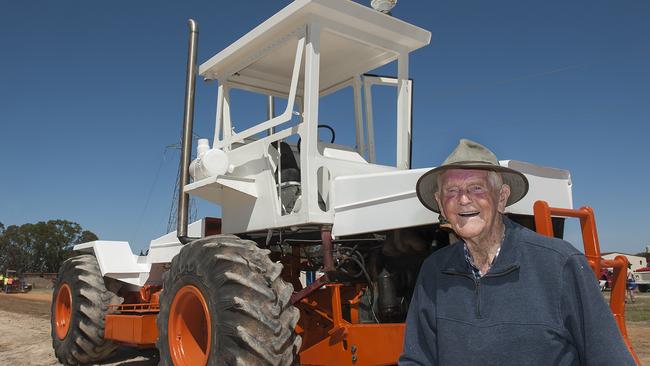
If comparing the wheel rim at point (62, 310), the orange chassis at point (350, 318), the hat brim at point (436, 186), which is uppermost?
the hat brim at point (436, 186)

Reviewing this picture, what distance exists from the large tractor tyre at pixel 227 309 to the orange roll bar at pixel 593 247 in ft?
6.15

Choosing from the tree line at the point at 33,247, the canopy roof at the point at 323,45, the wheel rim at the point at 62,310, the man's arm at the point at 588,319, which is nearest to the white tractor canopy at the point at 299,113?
the canopy roof at the point at 323,45

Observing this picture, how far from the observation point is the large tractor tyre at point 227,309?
409 cm

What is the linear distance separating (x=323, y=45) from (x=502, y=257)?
374 cm

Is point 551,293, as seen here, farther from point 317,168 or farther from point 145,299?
point 145,299

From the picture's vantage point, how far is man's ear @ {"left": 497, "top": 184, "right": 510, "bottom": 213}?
2.50 meters

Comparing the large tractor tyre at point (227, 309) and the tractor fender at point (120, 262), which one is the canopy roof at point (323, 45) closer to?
the large tractor tyre at point (227, 309)

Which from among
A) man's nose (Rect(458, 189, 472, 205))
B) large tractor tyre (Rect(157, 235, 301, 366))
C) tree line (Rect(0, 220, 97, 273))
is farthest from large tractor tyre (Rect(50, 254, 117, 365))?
tree line (Rect(0, 220, 97, 273))

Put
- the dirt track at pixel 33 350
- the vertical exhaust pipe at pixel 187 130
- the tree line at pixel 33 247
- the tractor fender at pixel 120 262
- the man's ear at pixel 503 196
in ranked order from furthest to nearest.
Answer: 1. the tree line at pixel 33 247
2. the dirt track at pixel 33 350
3. the tractor fender at pixel 120 262
4. the vertical exhaust pipe at pixel 187 130
5. the man's ear at pixel 503 196

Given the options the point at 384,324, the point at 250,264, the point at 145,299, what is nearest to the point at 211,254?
the point at 250,264

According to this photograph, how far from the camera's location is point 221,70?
19.7 feet

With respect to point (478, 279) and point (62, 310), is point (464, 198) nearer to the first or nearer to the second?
point (478, 279)

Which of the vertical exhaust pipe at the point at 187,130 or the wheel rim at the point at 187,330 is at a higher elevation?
the vertical exhaust pipe at the point at 187,130

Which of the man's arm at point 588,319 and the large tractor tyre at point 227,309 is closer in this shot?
the man's arm at point 588,319
